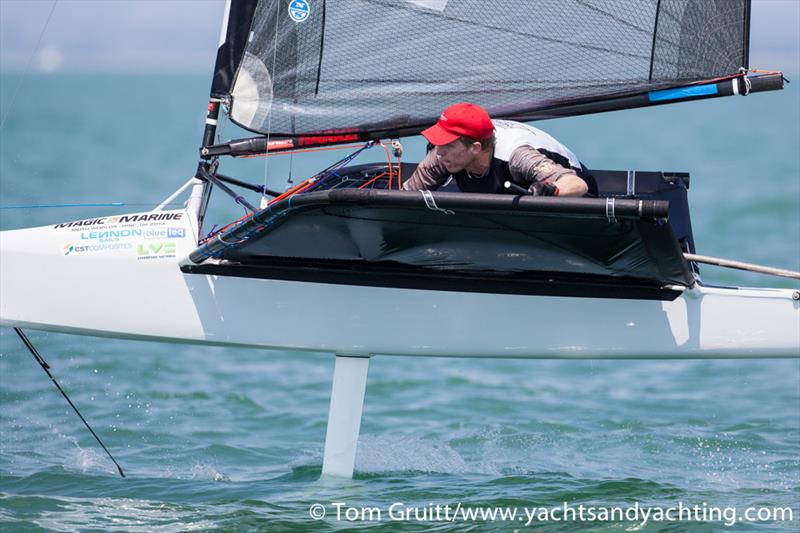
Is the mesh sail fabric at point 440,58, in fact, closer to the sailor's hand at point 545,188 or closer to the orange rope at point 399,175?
the orange rope at point 399,175

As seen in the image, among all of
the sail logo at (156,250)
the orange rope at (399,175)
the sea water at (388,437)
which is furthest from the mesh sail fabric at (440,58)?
the sail logo at (156,250)

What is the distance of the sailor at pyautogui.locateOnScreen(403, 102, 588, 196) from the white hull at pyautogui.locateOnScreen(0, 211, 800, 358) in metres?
0.39

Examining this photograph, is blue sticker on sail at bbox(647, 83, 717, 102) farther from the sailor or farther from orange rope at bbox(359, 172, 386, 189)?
orange rope at bbox(359, 172, 386, 189)

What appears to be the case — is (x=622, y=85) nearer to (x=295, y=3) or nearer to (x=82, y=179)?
(x=295, y=3)

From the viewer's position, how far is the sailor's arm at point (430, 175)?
3.44 m

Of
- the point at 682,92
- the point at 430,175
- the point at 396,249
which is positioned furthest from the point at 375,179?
the point at 682,92

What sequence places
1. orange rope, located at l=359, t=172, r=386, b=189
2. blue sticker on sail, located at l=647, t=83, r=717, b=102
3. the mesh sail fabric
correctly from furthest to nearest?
orange rope, located at l=359, t=172, r=386, b=189, the mesh sail fabric, blue sticker on sail, located at l=647, t=83, r=717, b=102

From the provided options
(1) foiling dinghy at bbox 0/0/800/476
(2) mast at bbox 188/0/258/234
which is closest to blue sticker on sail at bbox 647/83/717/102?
(1) foiling dinghy at bbox 0/0/800/476

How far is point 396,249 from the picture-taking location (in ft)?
10.8

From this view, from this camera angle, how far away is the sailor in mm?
3129

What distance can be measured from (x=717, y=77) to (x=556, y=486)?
152cm

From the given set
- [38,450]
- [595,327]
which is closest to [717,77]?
[595,327]

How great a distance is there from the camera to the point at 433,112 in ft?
12.0

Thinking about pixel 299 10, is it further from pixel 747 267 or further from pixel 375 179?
pixel 747 267
